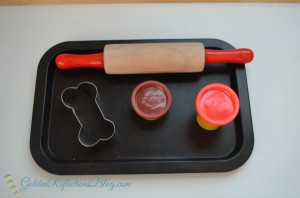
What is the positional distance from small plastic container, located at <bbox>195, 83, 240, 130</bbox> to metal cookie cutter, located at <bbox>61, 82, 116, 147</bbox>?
20 centimetres

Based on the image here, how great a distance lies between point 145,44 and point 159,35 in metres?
0.09

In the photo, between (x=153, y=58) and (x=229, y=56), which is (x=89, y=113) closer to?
(x=153, y=58)

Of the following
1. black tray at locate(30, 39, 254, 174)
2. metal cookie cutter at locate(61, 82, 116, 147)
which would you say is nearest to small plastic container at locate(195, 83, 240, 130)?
black tray at locate(30, 39, 254, 174)

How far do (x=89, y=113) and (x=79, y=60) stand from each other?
123 millimetres

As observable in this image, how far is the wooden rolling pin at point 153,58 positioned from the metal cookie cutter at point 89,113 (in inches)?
2.4

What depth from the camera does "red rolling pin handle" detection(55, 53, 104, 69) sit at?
665 millimetres

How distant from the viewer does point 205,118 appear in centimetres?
60

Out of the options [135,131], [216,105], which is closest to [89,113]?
[135,131]

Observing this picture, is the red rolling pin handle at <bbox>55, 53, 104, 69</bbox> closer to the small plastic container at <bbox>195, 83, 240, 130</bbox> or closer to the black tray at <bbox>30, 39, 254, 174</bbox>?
the black tray at <bbox>30, 39, 254, 174</bbox>

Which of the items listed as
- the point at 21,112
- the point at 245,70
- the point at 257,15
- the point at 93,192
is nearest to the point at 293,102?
the point at 245,70

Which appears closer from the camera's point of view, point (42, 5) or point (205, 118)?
point (205, 118)

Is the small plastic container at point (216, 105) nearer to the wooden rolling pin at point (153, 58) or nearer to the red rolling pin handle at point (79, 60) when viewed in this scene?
the wooden rolling pin at point (153, 58)

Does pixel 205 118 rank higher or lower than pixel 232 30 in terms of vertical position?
lower

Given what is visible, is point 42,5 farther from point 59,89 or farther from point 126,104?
point 126,104
